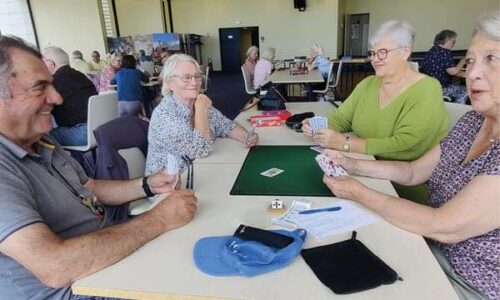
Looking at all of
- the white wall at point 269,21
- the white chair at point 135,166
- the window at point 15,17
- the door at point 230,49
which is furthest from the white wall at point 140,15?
the white chair at point 135,166

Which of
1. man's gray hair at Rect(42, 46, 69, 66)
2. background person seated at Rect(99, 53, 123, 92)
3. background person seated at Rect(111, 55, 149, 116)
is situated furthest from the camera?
background person seated at Rect(99, 53, 123, 92)

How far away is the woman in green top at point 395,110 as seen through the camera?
5.72ft

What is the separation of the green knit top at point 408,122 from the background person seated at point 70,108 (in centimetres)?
269

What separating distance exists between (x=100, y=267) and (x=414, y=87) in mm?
1683

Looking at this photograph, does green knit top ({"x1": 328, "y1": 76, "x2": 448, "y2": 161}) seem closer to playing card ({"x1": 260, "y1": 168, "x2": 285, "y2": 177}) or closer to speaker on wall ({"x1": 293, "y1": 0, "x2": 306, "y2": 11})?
playing card ({"x1": 260, "y1": 168, "x2": 285, "y2": 177})

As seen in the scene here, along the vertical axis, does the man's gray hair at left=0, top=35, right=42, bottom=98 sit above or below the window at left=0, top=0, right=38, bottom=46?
below

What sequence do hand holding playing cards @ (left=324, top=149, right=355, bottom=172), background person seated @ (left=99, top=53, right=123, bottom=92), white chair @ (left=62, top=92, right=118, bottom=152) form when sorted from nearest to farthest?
hand holding playing cards @ (left=324, top=149, right=355, bottom=172), white chair @ (left=62, top=92, right=118, bottom=152), background person seated @ (left=99, top=53, right=123, bottom=92)

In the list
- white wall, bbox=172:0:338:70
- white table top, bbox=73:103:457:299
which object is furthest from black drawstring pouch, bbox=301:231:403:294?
white wall, bbox=172:0:338:70

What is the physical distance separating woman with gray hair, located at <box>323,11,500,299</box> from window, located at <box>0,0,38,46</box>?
10.4 metres

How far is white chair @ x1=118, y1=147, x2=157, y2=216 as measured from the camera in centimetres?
181

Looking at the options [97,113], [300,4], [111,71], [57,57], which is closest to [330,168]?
[97,113]

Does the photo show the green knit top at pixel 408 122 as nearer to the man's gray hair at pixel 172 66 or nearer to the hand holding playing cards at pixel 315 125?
the hand holding playing cards at pixel 315 125

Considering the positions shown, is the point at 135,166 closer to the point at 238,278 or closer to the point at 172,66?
the point at 172,66

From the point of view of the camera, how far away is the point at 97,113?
3064mm
